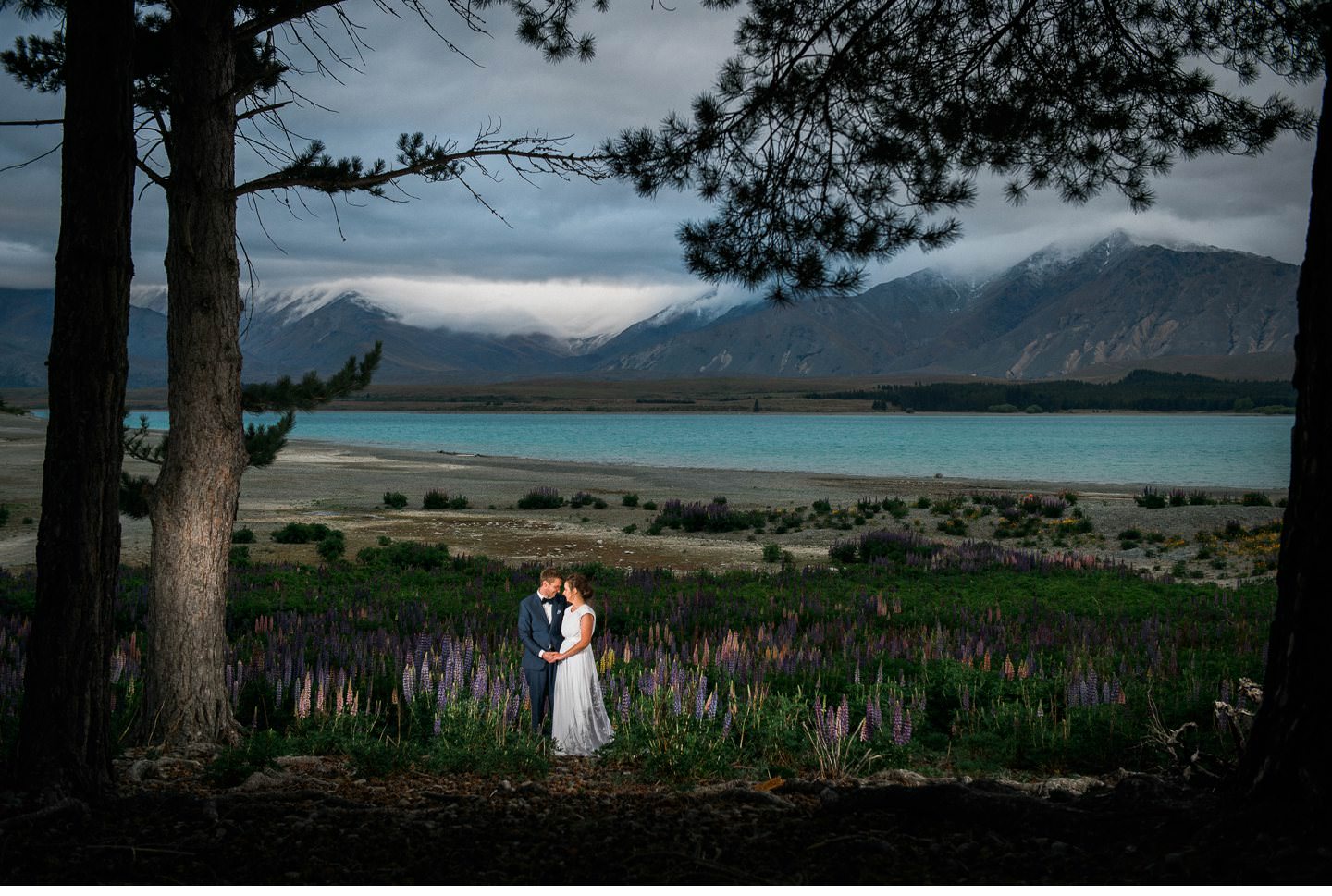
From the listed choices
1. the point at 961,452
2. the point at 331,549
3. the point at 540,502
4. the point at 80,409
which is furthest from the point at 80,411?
the point at 961,452

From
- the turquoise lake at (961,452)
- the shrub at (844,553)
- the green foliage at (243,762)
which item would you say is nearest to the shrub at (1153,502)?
the shrub at (844,553)

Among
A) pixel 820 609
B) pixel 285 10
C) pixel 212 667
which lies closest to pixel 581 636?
pixel 212 667

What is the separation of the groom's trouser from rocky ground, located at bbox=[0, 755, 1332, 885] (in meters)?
1.61

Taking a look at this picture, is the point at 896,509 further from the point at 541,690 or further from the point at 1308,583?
the point at 1308,583

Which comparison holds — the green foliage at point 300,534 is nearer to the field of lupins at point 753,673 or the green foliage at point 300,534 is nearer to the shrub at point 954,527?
the field of lupins at point 753,673

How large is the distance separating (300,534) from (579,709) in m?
16.6

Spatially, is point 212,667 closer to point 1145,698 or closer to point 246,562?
point 1145,698

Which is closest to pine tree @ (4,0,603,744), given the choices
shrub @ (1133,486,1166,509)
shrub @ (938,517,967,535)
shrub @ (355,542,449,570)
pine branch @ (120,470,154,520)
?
pine branch @ (120,470,154,520)

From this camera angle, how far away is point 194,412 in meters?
5.91

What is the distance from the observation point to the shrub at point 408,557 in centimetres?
1643

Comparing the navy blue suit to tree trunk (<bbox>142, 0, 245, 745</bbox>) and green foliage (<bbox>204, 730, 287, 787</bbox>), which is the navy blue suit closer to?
green foliage (<bbox>204, 730, 287, 787</bbox>)

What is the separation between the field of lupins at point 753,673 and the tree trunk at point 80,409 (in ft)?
3.72

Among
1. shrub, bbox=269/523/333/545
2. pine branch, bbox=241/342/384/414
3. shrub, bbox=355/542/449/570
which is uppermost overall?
pine branch, bbox=241/342/384/414

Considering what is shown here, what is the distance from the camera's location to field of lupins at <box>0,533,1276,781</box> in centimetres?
575
